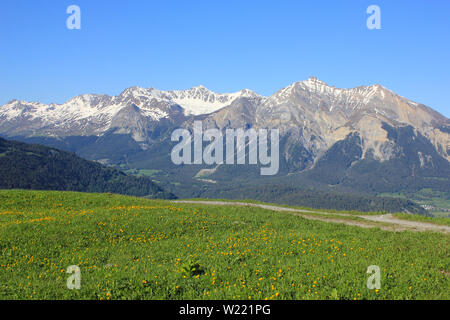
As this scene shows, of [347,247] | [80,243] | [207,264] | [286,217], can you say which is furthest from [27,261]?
[286,217]

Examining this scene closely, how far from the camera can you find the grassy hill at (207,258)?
14.9 meters

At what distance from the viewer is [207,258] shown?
66.5 ft

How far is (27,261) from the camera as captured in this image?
20.2 m

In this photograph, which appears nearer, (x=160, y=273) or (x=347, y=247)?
(x=160, y=273)

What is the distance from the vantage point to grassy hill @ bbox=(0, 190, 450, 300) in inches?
587

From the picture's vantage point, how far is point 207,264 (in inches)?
747

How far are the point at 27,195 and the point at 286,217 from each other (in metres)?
32.6

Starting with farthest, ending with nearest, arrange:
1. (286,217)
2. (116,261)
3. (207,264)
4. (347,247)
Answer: (286,217)
(347,247)
(116,261)
(207,264)
